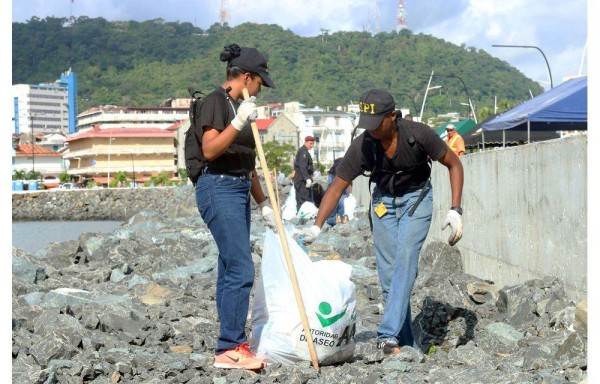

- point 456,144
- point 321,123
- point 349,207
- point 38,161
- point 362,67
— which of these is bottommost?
point 349,207

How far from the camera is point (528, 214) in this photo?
884cm

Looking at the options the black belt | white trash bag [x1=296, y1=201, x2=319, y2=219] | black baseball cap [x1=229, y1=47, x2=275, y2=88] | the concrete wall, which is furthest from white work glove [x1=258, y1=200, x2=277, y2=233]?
white trash bag [x1=296, y1=201, x2=319, y2=219]

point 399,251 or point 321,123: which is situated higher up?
point 321,123

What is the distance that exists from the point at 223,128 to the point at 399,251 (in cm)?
144

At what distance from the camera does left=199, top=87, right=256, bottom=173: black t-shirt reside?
5.84 m

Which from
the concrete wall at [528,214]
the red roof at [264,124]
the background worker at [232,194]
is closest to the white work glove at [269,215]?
the background worker at [232,194]

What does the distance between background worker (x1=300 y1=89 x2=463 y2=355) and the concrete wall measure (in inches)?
53.3

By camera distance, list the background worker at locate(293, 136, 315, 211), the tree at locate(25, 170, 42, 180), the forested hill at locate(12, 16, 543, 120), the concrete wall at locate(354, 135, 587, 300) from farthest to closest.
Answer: the forested hill at locate(12, 16, 543, 120) → the tree at locate(25, 170, 42, 180) → the background worker at locate(293, 136, 315, 211) → the concrete wall at locate(354, 135, 587, 300)

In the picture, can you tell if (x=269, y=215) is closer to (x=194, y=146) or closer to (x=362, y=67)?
(x=194, y=146)

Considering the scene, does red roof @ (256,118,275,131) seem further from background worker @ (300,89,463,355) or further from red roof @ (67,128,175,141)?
background worker @ (300,89,463,355)

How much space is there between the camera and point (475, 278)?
1038cm

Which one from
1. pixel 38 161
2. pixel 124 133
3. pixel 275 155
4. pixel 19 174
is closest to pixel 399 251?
pixel 275 155

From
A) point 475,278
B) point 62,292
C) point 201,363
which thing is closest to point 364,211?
point 475,278

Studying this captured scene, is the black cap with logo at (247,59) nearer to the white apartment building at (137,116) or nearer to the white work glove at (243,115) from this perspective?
the white work glove at (243,115)
